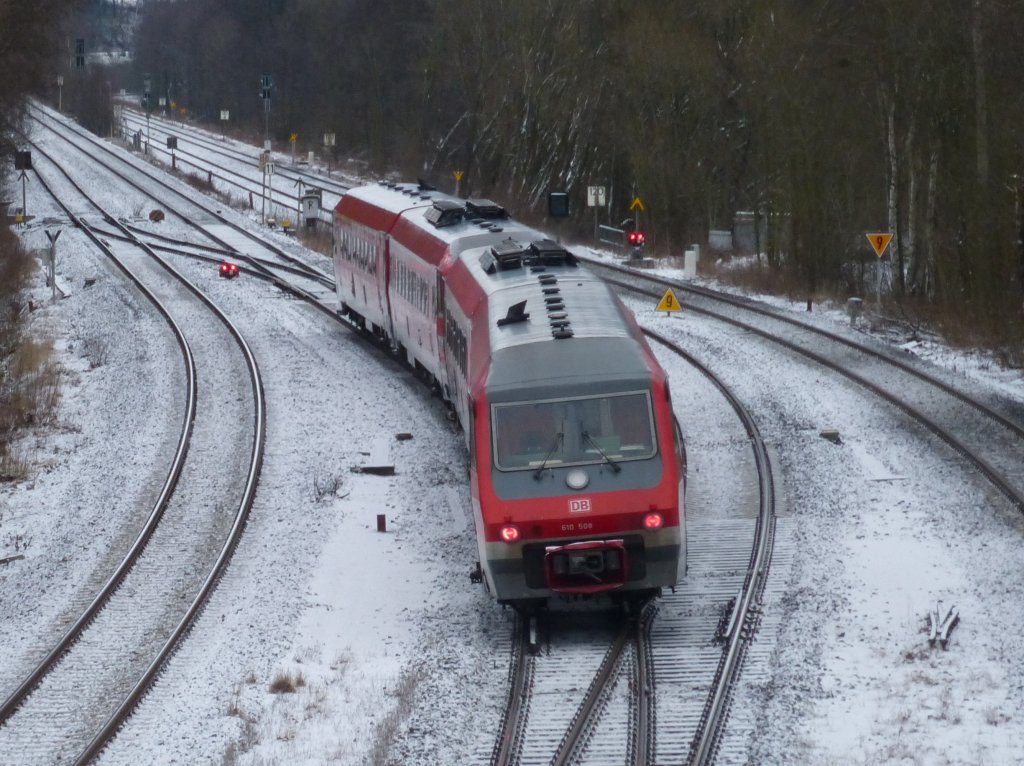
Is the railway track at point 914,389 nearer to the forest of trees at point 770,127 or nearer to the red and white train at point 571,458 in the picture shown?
the forest of trees at point 770,127

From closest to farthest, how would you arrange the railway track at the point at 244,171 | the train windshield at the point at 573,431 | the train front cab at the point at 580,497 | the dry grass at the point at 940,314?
the train front cab at the point at 580,497 < the train windshield at the point at 573,431 < the dry grass at the point at 940,314 < the railway track at the point at 244,171

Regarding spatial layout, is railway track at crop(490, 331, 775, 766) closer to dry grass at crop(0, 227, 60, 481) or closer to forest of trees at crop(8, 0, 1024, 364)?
dry grass at crop(0, 227, 60, 481)

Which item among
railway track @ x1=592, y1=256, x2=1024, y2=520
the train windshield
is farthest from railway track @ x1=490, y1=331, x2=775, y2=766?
railway track @ x1=592, y1=256, x2=1024, y2=520

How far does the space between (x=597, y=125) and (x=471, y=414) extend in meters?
34.0

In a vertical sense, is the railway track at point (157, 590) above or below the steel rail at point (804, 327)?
below

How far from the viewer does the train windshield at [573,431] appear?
460 inches

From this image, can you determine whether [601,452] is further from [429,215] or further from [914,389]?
[914,389]

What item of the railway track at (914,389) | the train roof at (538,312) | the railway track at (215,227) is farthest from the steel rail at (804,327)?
the railway track at (215,227)

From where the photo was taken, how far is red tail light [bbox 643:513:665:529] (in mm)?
11352

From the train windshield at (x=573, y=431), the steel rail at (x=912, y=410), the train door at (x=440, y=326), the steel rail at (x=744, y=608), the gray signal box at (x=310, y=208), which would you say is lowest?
the steel rail at (x=744, y=608)

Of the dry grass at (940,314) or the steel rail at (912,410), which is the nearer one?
the steel rail at (912,410)

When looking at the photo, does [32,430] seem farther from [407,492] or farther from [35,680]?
[35,680]

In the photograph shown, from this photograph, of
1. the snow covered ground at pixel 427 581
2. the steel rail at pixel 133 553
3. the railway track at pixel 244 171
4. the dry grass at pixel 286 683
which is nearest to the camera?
the snow covered ground at pixel 427 581

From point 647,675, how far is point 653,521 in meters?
1.22
